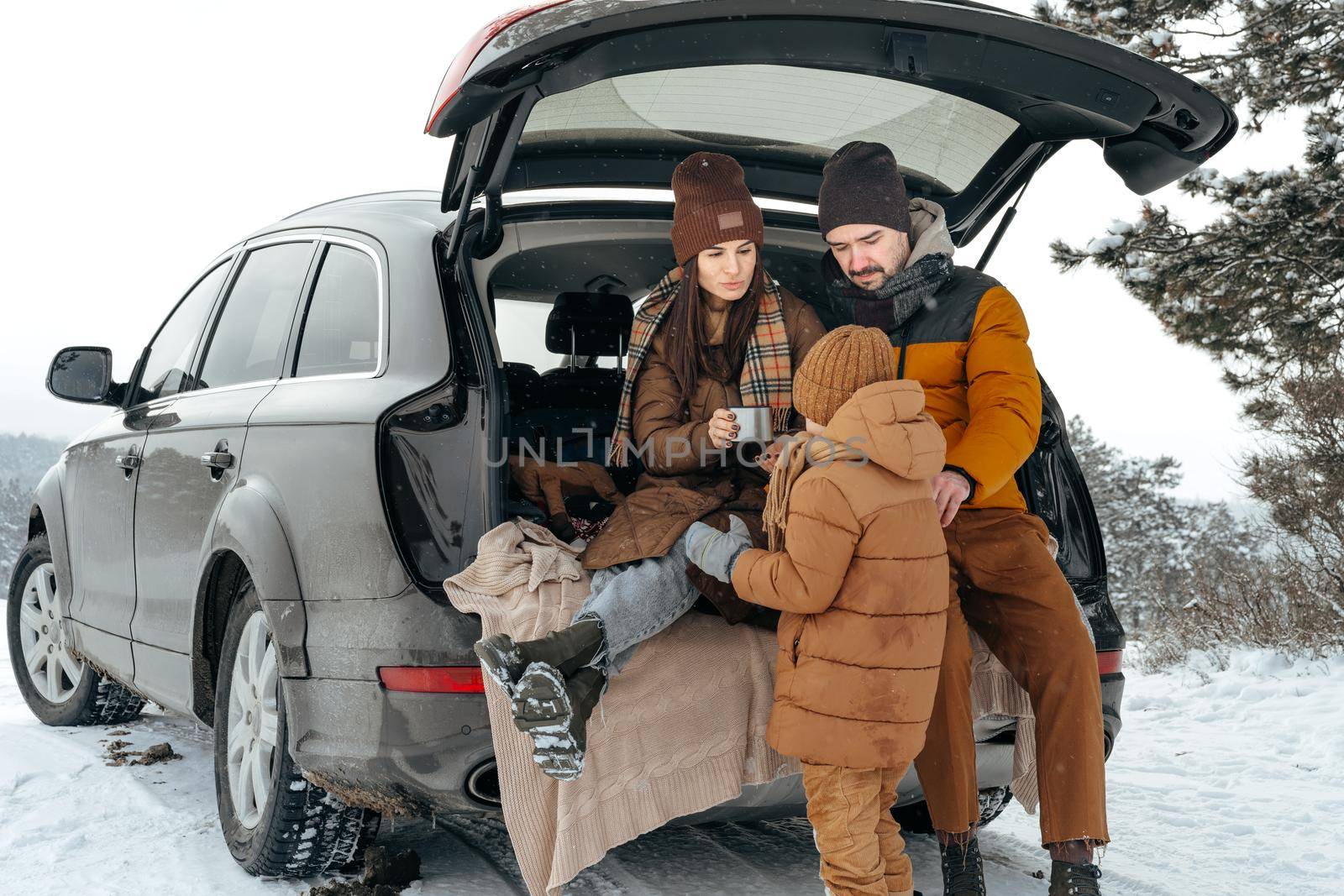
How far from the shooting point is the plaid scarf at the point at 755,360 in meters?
2.84

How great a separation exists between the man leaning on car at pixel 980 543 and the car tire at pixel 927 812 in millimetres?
643

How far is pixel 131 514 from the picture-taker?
378 cm

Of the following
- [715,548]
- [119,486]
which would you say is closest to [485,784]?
[715,548]

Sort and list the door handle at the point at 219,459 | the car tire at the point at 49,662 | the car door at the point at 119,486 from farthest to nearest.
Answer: the car tire at the point at 49,662 → the car door at the point at 119,486 → the door handle at the point at 219,459

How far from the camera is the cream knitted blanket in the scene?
2299mm

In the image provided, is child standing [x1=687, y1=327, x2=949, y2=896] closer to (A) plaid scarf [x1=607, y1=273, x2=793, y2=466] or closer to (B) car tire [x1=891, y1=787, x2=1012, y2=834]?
(A) plaid scarf [x1=607, y1=273, x2=793, y2=466]

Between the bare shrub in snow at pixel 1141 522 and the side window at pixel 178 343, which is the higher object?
the side window at pixel 178 343

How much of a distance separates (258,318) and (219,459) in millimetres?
594

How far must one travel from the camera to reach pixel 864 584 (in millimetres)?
2188

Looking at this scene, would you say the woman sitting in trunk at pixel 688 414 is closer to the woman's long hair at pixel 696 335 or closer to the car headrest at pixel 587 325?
the woman's long hair at pixel 696 335

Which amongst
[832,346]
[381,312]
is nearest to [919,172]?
[832,346]

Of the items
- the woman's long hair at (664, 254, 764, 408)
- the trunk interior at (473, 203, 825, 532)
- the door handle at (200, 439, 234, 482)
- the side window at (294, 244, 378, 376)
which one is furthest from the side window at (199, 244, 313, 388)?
the woman's long hair at (664, 254, 764, 408)

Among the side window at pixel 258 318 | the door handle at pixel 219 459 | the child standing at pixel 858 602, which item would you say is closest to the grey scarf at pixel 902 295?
the child standing at pixel 858 602

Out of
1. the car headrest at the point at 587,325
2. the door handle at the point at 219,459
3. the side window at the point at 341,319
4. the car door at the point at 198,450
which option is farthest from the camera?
the car headrest at the point at 587,325
